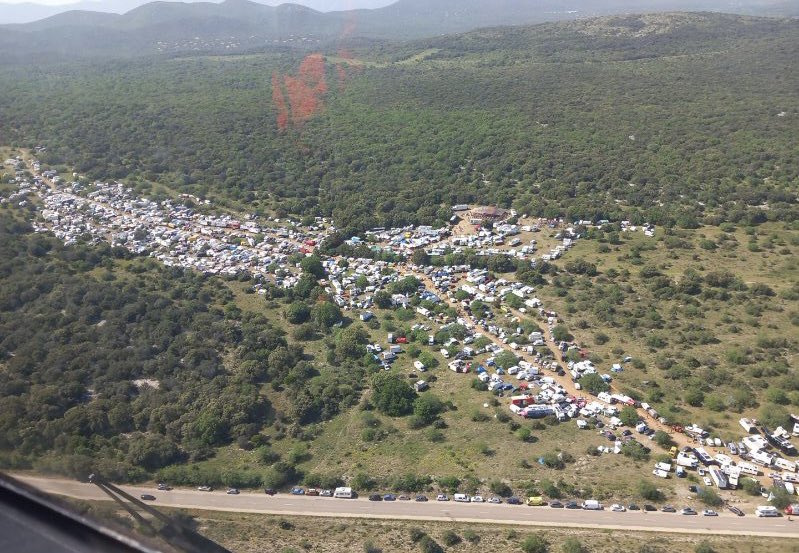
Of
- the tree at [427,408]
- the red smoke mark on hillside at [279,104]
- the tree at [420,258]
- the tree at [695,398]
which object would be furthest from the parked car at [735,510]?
the red smoke mark on hillside at [279,104]

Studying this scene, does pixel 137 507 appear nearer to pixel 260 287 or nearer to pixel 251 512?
pixel 251 512

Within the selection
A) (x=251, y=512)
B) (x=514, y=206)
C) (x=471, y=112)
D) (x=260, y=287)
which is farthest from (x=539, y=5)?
(x=251, y=512)

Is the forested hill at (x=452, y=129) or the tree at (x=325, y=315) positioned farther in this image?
the forested hill at (x=452, y=129)

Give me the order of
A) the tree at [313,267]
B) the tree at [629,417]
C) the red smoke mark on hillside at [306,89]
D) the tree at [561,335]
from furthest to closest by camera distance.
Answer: the red smoke mark on hillside at [306,89] < the tree at [313,267] < the tree at [561,335] < the tree at [629,417]

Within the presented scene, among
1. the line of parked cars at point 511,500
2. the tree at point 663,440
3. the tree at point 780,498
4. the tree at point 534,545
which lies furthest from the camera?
the tree at point 663,440

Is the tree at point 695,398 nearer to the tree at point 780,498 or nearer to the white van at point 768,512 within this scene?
the tree at point 780,498
